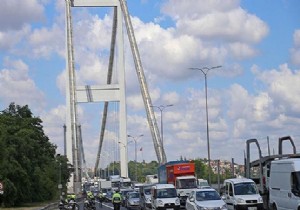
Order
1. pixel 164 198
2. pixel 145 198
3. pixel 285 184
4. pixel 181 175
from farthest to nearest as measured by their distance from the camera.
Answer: pixel 181 175
pixel 145 198
pixel 164 198
pixel 285 184

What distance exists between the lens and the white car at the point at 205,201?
82.7ft

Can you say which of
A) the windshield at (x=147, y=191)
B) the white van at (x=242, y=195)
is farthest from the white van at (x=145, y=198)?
the white van at (x=242, y=195)

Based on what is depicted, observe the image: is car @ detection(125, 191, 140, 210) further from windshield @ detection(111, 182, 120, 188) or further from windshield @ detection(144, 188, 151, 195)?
windshield @ detection(111, 182, 120, 188)

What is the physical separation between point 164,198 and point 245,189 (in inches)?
231

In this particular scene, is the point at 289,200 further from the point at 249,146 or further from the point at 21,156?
the point at 21,156

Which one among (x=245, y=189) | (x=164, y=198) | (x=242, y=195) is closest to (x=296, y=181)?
(x=242, y=195)

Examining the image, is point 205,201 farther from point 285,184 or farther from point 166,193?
point 166,193

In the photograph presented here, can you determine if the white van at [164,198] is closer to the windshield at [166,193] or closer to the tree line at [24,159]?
the windshield at [166,193]

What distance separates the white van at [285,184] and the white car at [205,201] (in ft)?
8.04

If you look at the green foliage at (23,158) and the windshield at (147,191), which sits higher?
the green foliage at (23,158)

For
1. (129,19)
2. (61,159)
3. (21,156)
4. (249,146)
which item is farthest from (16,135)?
(129,19)

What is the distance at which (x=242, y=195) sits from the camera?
2778 centimetres

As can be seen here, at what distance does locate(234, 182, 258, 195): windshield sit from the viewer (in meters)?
28.1

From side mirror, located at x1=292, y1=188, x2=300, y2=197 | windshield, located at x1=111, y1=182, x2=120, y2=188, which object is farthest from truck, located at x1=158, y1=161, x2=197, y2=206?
windshield, located at x1=111, y1=182, x2=120, y2=188
